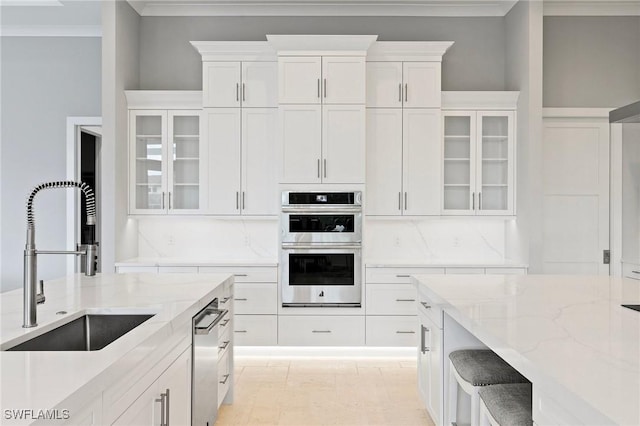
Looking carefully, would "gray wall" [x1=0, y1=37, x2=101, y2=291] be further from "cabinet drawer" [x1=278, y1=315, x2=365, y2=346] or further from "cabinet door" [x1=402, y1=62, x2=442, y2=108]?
"cabinet door" [x1=402, y1=62, x2=442, y2=108]

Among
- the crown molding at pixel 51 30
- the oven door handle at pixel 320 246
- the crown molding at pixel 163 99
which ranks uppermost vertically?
the crown molding at pixel 51 30

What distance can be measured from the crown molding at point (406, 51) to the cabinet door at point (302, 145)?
765mm

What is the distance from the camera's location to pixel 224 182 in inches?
175

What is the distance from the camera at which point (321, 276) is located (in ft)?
14.0

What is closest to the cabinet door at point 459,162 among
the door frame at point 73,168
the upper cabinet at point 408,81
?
the upper cabinet at point 408,81

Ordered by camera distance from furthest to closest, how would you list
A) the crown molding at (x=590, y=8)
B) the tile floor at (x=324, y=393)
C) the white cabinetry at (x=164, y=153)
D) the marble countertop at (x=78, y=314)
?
the crown molding at (x=590, y=8)
the white cabinetry at (x=164, y=153)
the tile floor at (x=324, y=393)
the marble countertop at (x=78, y=314)

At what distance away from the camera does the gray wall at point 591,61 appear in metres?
4.68

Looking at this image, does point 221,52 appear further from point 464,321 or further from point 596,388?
point 596,388

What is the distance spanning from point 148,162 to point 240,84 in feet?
3.82

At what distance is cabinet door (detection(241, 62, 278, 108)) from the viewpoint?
439 cm

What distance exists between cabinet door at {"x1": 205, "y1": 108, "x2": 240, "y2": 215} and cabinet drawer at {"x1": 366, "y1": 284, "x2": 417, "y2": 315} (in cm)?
148

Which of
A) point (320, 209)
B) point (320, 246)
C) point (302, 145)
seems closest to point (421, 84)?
point (302, 145)

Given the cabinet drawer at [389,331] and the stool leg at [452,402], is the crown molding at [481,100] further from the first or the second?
the stool leg at [452,402]

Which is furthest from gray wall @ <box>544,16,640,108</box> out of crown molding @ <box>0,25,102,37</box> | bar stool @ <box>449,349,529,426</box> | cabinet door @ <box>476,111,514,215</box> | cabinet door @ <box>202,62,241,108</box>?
crown molding @ <box>0,25,102,37</box>
